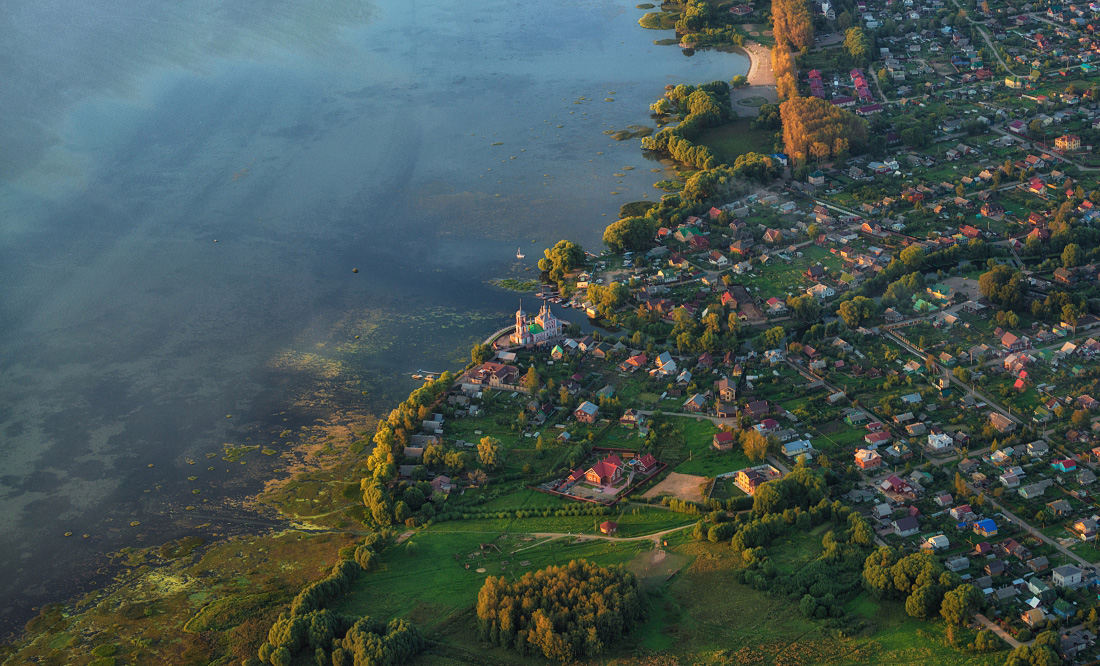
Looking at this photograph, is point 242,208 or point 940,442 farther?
point 242,208

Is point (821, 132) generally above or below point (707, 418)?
above

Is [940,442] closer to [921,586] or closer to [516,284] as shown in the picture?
[921,586]

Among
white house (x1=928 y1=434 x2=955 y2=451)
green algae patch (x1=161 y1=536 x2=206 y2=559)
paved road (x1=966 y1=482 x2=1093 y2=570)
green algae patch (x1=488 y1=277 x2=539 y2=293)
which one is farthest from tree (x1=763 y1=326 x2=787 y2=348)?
green algae patch (x1=161 y1=536 x2=206 y2=559)

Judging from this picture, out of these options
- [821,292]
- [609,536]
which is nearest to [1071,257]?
[821,292]

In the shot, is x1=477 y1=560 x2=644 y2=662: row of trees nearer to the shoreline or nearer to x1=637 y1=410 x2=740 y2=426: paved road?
x1=637 y1=410 x2=740 y2=426: paved road

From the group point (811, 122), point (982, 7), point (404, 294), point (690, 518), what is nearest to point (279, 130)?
point (404, 294)

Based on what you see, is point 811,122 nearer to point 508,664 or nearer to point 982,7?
point 982,7
